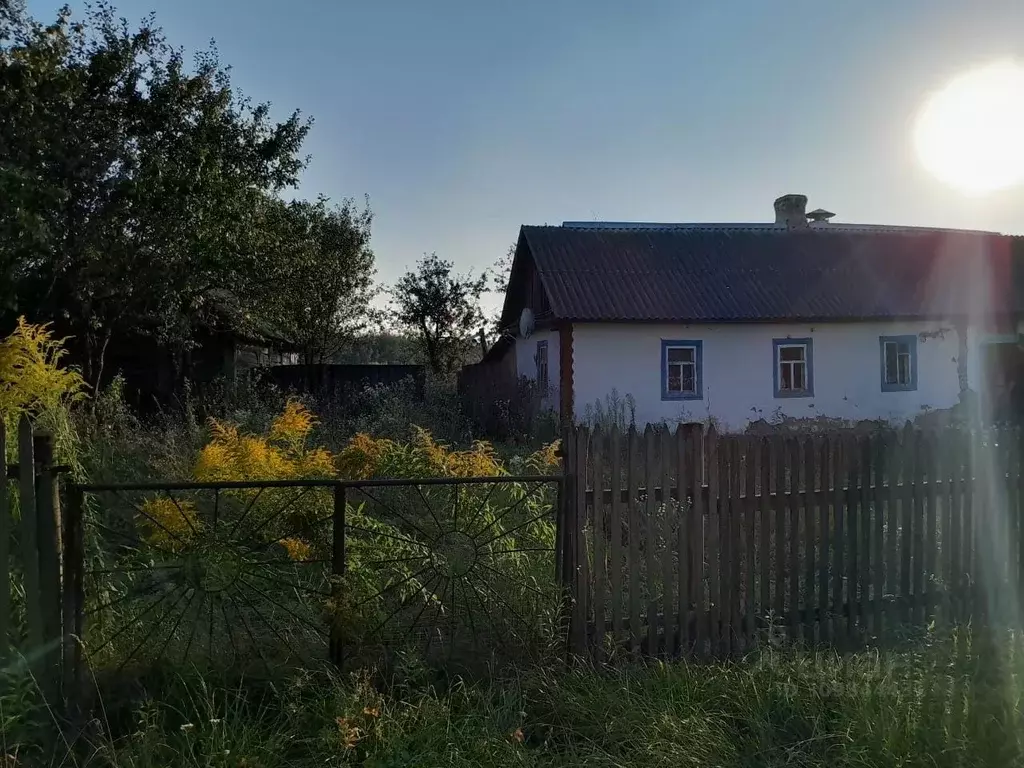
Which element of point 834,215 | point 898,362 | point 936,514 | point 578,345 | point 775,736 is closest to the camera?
point 775,736

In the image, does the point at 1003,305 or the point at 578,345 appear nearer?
the point at 578,345

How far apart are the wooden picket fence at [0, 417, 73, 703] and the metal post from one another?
1.16 meters

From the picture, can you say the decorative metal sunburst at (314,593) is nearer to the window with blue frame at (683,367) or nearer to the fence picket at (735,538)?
the fence picket at (735,538)

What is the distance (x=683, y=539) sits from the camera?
13.5 ft

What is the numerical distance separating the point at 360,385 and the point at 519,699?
16.4 metres

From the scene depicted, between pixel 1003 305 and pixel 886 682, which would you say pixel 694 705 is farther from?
pixel 1003 305

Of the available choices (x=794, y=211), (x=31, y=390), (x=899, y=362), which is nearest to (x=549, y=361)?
(x=899, y=362)

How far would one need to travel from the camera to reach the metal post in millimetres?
3539

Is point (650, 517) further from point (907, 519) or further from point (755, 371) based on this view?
point (755, 371)

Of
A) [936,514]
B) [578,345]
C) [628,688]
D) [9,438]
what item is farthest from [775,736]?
[578,345]

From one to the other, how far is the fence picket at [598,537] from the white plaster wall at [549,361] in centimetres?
1084

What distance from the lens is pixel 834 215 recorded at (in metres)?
21.7

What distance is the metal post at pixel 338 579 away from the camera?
354cm

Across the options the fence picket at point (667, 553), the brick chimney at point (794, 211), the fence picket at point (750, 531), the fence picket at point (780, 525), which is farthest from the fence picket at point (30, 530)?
the brick chimney at point (794, 211)
